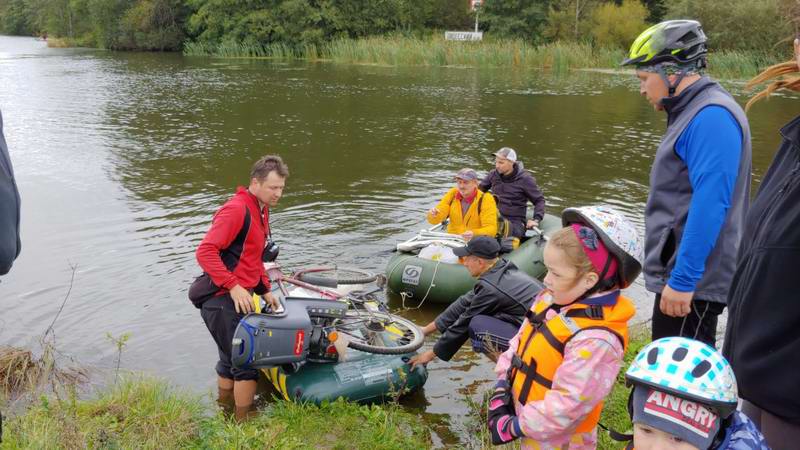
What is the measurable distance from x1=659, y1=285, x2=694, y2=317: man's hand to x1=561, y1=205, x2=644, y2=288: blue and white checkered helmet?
1.42 ft

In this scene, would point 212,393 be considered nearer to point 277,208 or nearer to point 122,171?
point 277,208

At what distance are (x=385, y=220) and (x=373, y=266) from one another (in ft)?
6.54

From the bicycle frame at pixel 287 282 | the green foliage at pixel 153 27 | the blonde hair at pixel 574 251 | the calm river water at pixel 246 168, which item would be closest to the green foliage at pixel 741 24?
the calm river water at pixel 246 168

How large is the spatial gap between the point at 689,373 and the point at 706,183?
1389 mm

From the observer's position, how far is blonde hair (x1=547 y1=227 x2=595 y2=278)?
2.64 metres

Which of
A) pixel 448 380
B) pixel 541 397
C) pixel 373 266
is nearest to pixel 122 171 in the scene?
pixel 373 266

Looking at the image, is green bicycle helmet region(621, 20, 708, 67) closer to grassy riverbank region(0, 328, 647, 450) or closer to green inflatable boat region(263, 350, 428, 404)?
grassy riverbank region(0, 328, 647, 450)

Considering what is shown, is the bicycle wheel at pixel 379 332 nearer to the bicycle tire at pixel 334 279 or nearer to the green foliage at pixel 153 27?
the bicycle tire at pixel 334 279

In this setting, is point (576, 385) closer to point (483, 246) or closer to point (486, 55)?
point (483, 246)

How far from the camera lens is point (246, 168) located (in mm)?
13273

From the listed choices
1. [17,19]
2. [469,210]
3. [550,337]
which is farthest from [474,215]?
[17,19]

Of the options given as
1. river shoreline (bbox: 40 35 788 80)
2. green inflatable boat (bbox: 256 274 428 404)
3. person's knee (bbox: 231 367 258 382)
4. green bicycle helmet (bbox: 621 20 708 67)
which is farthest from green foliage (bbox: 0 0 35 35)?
green bicycle helmet (bbox: 621 20 708 67)

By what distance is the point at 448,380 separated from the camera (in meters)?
5.48

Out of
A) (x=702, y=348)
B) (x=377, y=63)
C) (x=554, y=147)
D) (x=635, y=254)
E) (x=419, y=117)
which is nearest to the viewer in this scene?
(x=702, y=348)
